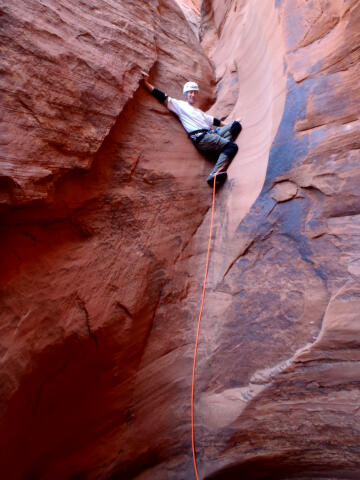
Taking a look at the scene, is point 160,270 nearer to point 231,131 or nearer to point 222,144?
point 222,144

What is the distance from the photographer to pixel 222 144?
3246mm

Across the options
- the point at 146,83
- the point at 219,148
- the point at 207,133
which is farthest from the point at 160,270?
the point at 146,83

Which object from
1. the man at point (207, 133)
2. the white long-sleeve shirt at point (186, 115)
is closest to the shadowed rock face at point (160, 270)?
the man at point (207, 133)

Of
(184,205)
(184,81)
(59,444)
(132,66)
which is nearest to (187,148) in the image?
(184,205)

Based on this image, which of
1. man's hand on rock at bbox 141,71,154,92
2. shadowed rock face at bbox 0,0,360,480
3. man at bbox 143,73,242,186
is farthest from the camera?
man at bbox 143,73,242,186

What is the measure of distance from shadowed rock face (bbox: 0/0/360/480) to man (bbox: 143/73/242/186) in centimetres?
26

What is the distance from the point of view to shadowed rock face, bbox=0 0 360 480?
2.05 metres

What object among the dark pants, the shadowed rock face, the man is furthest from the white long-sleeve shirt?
the shadowed rock face

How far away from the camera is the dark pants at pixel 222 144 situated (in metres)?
3.21

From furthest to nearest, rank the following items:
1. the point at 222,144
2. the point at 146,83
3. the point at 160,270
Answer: the point at 222,144, the point at 146,83, the point at 160,270

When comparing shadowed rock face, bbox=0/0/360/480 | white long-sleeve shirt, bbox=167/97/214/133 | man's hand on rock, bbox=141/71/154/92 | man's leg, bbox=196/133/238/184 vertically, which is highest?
man's hand on rock, bbox=141/71/154/92

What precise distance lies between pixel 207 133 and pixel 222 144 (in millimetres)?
214

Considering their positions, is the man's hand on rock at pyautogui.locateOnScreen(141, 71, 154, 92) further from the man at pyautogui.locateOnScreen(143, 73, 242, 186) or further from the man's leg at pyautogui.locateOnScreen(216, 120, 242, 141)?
the man's leg at pyautogui.locateOnScreen(216, 120, 242, 141)

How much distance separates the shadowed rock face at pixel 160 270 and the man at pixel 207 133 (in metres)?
0.26
